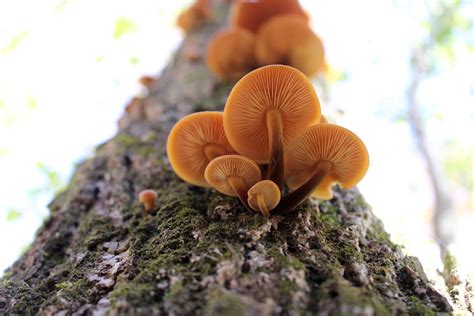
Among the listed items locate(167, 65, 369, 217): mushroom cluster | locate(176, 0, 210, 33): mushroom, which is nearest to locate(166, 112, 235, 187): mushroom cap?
locate(167, 65, 369, 217): mushroom cluster

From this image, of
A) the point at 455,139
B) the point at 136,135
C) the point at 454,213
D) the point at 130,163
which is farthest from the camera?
the point at 455,139

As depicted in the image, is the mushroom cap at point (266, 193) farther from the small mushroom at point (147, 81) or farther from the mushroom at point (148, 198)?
the small mushroom at point (147, 81)

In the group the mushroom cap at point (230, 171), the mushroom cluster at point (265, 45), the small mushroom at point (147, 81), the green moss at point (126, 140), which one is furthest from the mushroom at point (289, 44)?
the mushroom cap at point (230, 171)

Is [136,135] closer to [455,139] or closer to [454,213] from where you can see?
[454,213]

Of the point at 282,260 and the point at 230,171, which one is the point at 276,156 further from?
the point at 282,260

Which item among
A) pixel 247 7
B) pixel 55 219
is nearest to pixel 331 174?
pixel 55 219

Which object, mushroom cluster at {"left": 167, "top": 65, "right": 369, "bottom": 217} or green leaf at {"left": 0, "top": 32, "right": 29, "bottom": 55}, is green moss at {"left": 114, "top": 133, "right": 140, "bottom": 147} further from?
green leaf at {"left": 0, "top": 32, "right": 29, "bottom": 55}

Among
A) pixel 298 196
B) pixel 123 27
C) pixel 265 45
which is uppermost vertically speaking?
pixel 123 27

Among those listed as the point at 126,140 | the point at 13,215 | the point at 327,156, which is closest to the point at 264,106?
the point at 327,156

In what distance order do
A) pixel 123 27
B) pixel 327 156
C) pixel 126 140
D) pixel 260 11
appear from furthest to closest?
pixel 123 27
pixel 260 11
pixel 126 140
pixel 327 156
